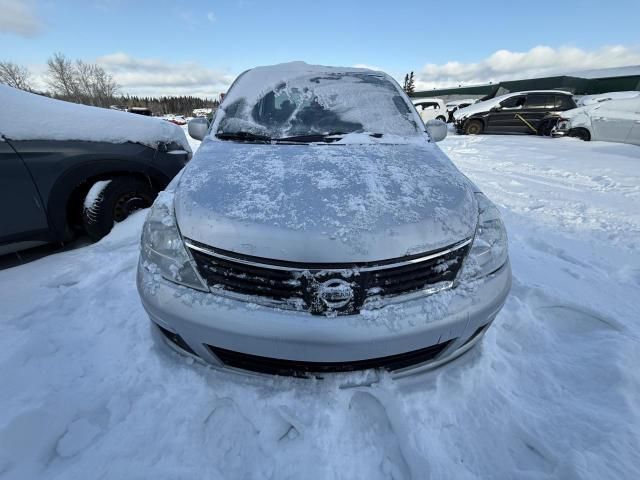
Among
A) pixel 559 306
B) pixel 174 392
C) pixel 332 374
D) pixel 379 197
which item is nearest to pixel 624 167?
pixel 559 306

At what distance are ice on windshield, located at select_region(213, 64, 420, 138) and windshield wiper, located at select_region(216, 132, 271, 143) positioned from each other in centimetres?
3

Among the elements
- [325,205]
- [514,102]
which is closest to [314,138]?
[325,205]

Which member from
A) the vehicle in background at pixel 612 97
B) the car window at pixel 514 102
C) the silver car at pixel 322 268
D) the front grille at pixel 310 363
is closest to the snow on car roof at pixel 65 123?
the silver car at pixel 322 268

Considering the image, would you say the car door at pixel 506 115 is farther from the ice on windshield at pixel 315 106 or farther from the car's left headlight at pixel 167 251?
the car's left headlight at pixel 167 251

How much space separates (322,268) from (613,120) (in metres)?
11.1

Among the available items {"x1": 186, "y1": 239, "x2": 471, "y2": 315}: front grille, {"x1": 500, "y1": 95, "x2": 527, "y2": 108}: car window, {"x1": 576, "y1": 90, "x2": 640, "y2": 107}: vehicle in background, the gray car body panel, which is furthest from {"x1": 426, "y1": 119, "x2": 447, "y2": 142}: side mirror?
{"x1": 500, "y1": 95, "x2": 527, "y2": 108}: car window

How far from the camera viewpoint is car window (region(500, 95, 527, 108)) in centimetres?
1120

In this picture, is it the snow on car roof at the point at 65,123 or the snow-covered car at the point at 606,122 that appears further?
the snow-covered car at the point at 606,122

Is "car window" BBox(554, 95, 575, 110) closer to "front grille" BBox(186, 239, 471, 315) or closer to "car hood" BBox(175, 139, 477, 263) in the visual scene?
"car hood" BBox(175, 139, 477, 263)

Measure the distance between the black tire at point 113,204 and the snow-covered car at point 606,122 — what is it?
11.1m

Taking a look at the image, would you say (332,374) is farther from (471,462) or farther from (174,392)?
(174,392)

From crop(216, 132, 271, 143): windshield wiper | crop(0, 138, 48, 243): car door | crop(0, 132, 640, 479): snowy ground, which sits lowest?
crop(0, 132, 640, 479): snowy ground

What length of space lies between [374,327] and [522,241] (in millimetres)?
2616

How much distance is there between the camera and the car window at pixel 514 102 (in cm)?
1120
